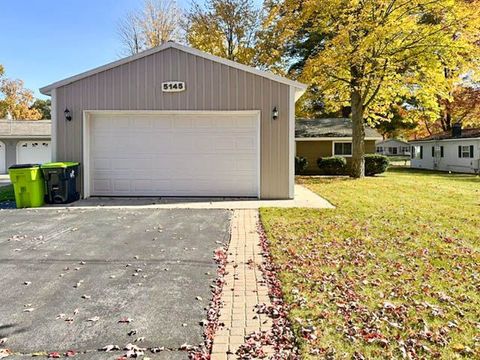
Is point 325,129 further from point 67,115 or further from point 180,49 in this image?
point 67,115

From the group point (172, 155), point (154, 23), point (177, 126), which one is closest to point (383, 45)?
point (177, 126)

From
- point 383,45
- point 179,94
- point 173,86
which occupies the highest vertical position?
point 383,45

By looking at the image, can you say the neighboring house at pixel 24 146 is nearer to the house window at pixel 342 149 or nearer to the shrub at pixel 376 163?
the house window at pixel 342 149

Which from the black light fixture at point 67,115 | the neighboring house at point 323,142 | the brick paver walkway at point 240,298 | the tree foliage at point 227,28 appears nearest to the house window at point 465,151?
the neighboring house at point 323,142

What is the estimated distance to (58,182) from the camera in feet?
30.5

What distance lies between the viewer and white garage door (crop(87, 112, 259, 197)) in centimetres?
1038

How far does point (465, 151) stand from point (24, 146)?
26482 millimetres

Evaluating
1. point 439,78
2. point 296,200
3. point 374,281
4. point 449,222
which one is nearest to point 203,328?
point 374,281

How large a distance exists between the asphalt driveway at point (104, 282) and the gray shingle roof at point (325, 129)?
15438 millimetres

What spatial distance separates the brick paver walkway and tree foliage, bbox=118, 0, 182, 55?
22.8 metres

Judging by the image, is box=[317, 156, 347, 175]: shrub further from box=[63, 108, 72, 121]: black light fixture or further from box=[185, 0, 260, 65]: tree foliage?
box=[63, 108, 72, 121]: black light fixture

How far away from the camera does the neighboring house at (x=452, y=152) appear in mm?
22219

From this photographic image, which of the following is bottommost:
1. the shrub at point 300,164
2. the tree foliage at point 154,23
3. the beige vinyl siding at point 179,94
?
the shrub at point 300,164

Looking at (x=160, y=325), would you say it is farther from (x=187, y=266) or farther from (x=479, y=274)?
(x=479, y=274)
